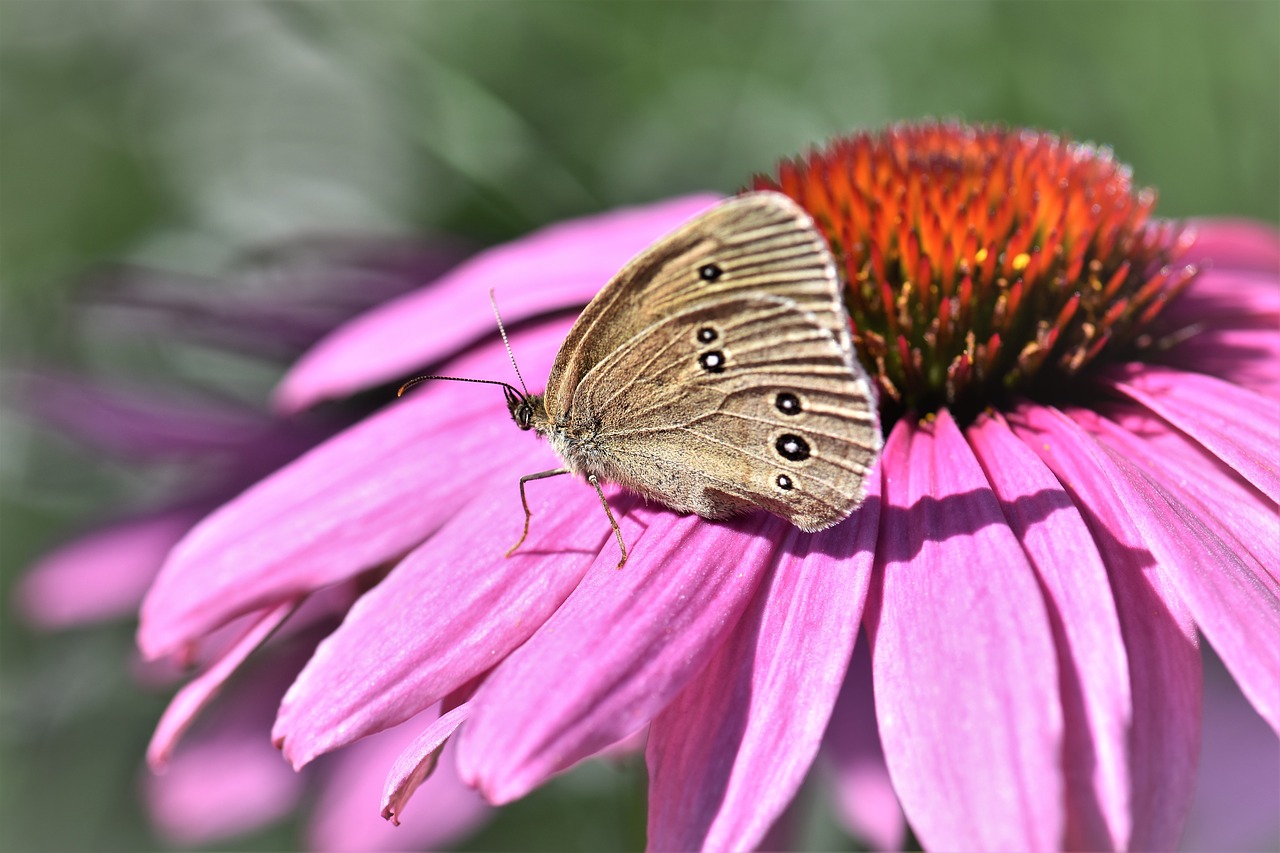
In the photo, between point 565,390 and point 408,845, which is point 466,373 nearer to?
point 565,390

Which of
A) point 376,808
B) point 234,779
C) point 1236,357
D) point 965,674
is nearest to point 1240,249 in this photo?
point 1236,357

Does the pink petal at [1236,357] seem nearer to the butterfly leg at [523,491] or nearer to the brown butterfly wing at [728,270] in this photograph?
the brown butterfly wing at [728,270]

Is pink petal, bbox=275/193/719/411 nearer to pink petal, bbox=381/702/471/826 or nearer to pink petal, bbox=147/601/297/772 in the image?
pink petal, bbox=147/601/297/772

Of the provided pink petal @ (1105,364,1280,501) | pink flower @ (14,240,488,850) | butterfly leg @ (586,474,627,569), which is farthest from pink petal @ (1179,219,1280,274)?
pink flower @ (14,240,488,850)

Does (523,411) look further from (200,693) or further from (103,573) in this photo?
(103,573)

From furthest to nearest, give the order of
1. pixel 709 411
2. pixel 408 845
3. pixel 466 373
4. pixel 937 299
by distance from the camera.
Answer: pixel 408 845 → pixel 466 373 → pixel 937 299 → pixel 709 411

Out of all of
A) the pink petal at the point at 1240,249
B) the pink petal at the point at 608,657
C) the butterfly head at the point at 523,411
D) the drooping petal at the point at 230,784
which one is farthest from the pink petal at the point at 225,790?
the pink petal at the point at 1240,249

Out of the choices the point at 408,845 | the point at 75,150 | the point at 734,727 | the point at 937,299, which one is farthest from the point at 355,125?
the point at 734,727

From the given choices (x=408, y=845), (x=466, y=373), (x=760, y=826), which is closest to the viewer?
(x=760, y=826)
